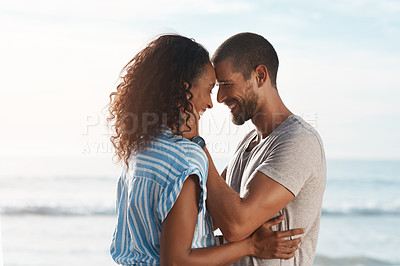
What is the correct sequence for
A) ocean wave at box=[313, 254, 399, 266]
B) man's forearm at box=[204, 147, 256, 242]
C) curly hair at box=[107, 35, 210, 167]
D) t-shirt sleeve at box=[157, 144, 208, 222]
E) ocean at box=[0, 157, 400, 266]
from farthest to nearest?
ocean at box=[0, 157, 400, 266] < ocean wave at box=[313, 254, 399, 266] < man's forearm at box=[204, 147, 256, 242] < curly hair at box=[107, 35, 210, 167] < t-shirt sleeve at box=[157, 144, 208, 222]

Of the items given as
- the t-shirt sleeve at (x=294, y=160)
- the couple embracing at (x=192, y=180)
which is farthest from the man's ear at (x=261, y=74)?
the t-shirt sleeve at (x=294, y=160)

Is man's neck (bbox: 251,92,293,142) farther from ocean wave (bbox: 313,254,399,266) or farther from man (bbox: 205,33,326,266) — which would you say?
ocean wave (bbox: 313,254,399,266)

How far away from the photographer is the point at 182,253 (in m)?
1.47

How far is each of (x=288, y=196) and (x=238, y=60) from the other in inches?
25.1

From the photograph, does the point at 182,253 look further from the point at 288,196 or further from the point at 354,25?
the point at 354,25

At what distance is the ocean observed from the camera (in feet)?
26.4

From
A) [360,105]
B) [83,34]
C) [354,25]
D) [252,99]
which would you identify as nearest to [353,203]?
[360,105]

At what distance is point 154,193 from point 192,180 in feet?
0.42

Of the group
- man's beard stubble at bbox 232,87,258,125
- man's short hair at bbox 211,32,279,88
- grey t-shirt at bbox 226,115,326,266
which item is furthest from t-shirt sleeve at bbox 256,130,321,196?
man's short hair at bbox 211,32,279,88

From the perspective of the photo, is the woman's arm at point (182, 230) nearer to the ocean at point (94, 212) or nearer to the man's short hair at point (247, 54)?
the man's short hair at point (247, 54)

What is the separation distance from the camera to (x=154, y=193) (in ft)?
4.96

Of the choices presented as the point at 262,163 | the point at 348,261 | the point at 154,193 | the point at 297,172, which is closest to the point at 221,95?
the point at 262,163

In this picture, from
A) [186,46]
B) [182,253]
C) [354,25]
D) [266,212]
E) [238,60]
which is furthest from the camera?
[354,25]

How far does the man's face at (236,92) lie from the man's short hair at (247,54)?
0.08ft
